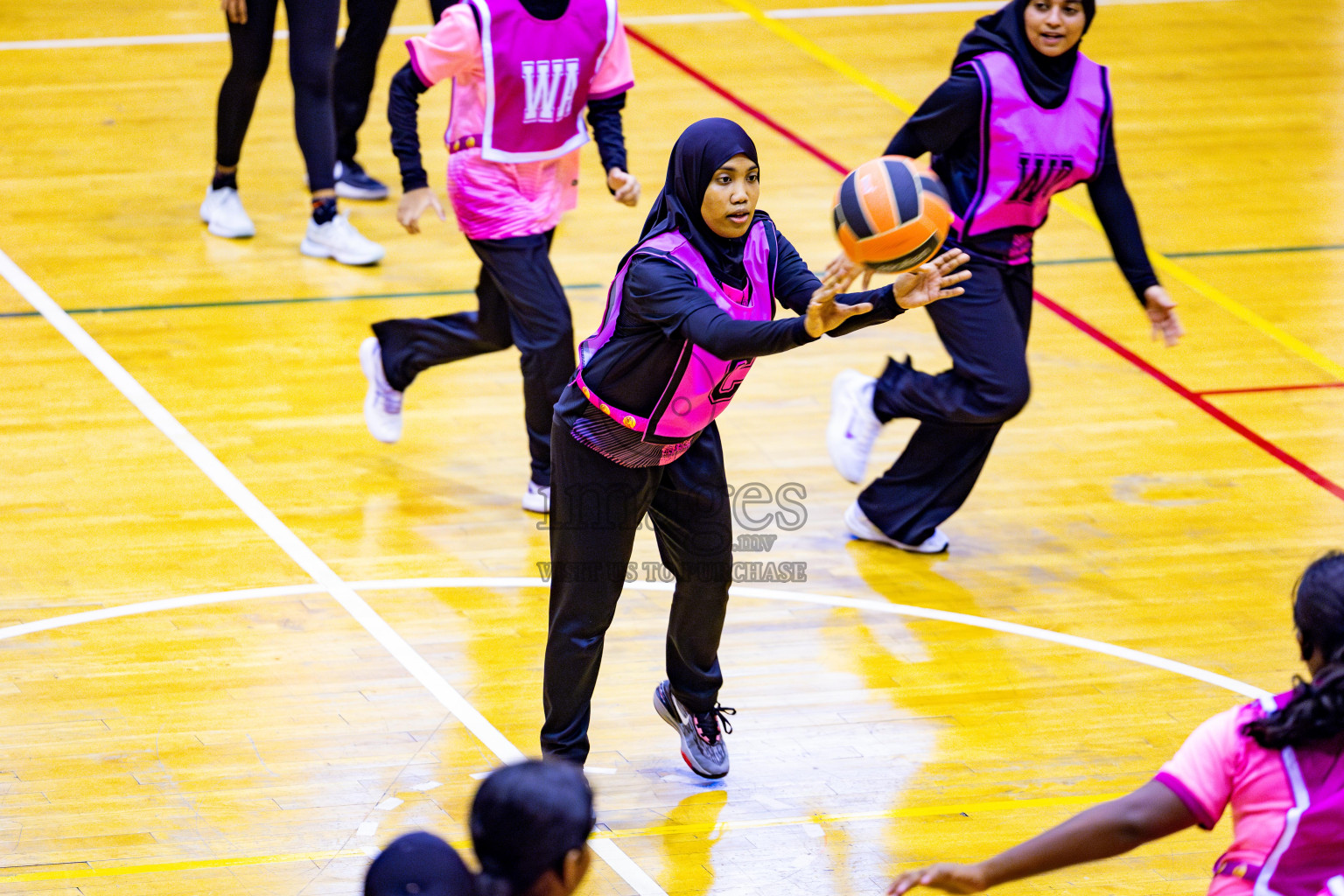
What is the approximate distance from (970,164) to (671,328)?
6.38 feet

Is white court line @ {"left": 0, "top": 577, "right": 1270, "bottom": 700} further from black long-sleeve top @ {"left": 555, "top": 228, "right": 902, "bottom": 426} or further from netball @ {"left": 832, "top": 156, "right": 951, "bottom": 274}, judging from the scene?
netball @ {"left": 832, "top": 156, "right": 951, "bottom": 274}

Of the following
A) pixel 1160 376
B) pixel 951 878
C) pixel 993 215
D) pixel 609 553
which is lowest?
pixel 1160 376

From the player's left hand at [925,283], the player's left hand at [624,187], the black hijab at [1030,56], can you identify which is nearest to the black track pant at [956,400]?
the black hijab at [1030,56]

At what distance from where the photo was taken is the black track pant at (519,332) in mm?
5480

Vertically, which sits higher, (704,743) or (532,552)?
(704,743)

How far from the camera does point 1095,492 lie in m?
5.89

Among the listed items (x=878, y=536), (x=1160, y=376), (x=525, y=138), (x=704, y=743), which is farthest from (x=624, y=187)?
(x=1160, y=376)

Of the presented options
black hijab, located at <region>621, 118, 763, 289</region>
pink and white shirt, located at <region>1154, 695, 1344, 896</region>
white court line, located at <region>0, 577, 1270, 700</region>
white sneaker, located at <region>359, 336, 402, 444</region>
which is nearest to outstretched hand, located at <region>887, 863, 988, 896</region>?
pink and white shirt, located at <region>1154, 695, 1344, 896</region>

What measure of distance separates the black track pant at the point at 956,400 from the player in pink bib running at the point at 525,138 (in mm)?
1152

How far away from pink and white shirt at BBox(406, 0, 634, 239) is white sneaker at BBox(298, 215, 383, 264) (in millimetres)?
2021

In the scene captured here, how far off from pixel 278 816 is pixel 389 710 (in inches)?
21.9

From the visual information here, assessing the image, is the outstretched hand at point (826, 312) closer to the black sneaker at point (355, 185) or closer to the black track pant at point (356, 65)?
the black track pant at point (356, 65)

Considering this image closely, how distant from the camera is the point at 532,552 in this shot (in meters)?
5.46

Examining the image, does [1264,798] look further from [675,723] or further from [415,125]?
[415,125]
